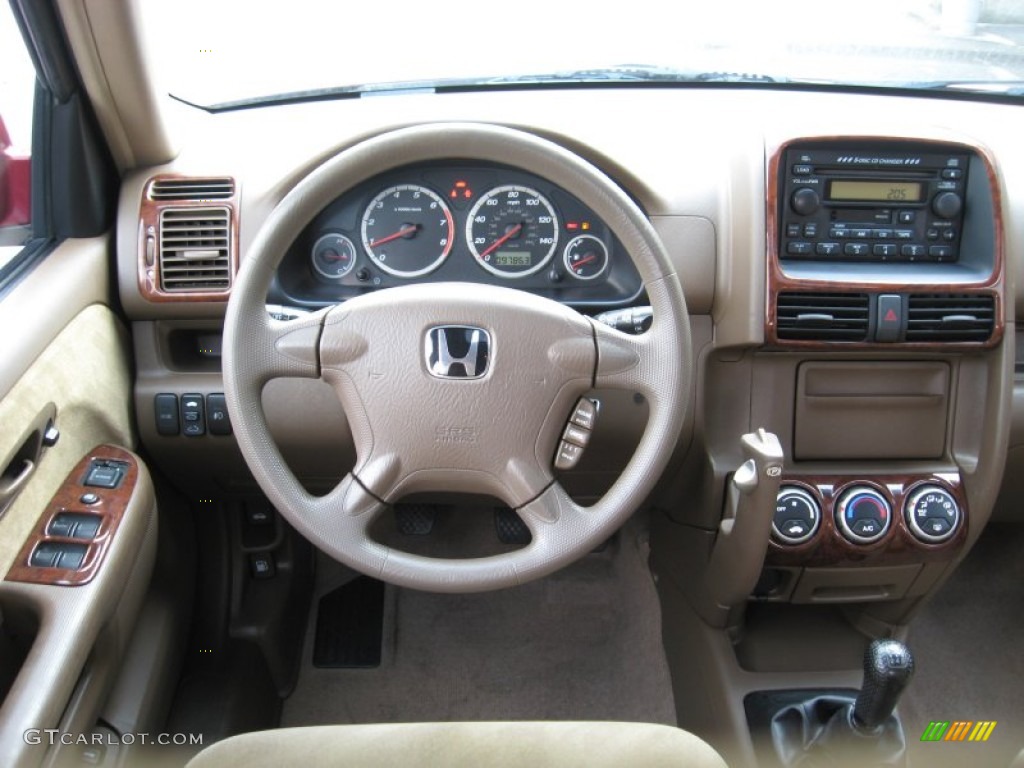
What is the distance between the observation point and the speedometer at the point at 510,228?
153 centimetres

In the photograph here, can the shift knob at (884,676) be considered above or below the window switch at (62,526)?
below

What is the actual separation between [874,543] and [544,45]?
1233 mm

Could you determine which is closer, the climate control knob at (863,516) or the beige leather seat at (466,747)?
the beige leather seat at (466,747)

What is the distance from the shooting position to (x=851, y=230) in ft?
5.09

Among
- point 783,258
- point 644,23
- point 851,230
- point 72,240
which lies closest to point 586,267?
point 783,258

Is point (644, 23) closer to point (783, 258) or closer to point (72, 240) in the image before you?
point (783, 258)

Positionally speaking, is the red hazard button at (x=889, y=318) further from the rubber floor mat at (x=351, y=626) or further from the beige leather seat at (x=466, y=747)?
the rubber floor mat at (x=351, y=626)

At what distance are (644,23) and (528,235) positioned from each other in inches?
26.1

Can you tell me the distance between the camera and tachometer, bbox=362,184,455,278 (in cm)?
153

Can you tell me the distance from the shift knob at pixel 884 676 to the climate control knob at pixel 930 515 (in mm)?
291

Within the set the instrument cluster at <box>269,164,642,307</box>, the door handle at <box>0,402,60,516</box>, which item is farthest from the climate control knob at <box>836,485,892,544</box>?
the door handle at <box>0,402,60,516</box>

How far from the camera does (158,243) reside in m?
1.58

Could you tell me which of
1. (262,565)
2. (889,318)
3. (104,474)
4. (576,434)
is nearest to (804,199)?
(889,318)

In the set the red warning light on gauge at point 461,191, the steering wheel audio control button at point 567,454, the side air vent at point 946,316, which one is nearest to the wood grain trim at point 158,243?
the red warning light on gauge at point 461,191
